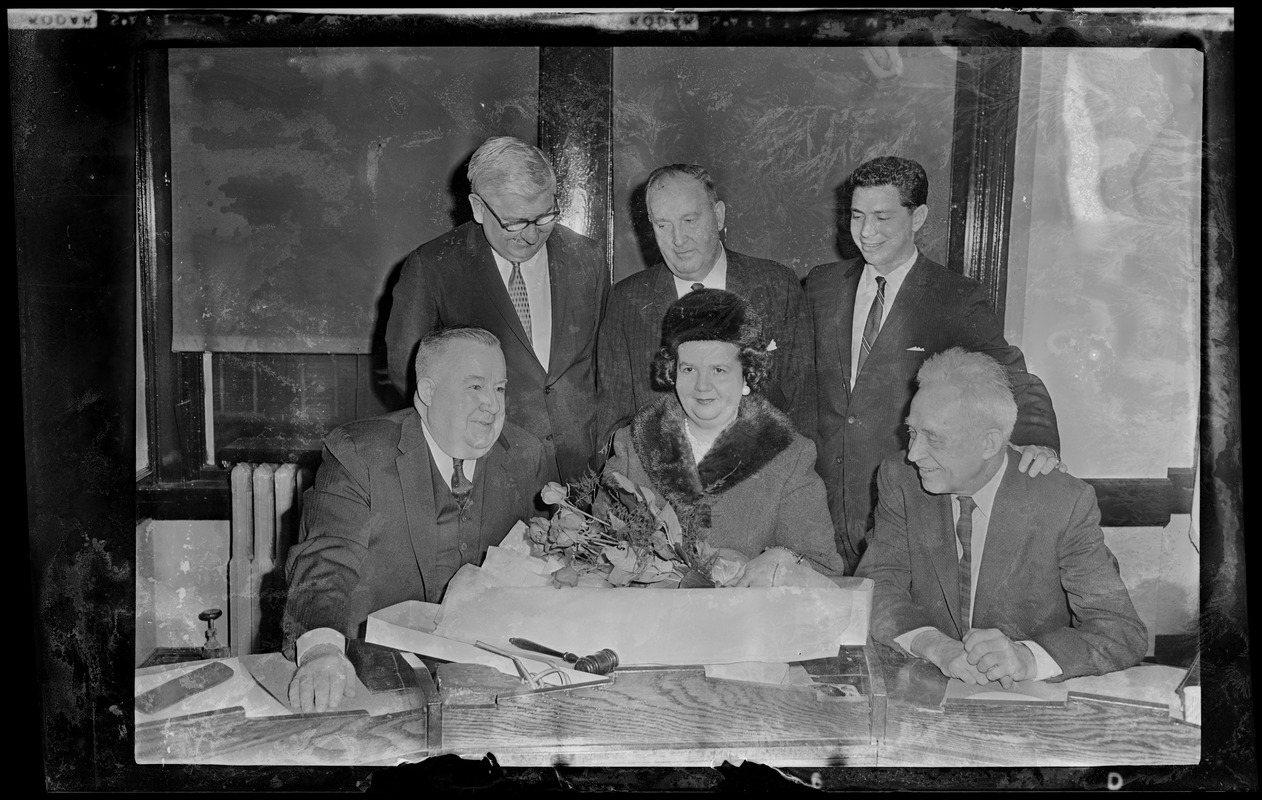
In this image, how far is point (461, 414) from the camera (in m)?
3.14

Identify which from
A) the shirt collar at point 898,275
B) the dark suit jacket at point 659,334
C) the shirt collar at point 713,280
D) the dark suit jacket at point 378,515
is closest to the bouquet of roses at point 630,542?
the dark suit jacket at point 378,515

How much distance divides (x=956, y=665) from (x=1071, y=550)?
46 centimetres

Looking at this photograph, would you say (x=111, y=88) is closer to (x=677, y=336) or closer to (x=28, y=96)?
(x=28, y=96)

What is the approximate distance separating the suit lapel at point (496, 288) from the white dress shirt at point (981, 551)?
128 centimetres

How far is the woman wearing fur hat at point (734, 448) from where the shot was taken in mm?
3139

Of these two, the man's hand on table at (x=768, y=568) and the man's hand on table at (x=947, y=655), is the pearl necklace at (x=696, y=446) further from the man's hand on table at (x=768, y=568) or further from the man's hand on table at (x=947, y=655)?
the man's hand on table at (x=947, y=655)

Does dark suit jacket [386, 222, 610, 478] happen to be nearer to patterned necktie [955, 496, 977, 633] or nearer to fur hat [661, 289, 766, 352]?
fur hat [661, 289, 766, 352]

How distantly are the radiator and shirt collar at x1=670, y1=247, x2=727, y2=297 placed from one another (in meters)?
1.20

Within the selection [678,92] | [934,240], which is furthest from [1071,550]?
[678,92]

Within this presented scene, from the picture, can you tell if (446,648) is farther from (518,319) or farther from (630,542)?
(518,319)

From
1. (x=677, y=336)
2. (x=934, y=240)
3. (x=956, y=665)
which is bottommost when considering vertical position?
(x=956, y=665)

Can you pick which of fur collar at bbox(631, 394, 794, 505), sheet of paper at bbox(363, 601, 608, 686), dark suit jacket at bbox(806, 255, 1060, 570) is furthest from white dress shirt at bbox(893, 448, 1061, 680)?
sheet of paper at bbox(363, 601, 608, 686)

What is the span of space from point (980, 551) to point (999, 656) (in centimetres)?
30

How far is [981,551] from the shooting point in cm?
319
